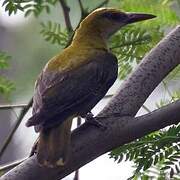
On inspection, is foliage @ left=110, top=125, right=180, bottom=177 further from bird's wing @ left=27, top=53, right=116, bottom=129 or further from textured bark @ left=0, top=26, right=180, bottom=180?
bird's wing @ left=27, top=53, right=116, bottom=129

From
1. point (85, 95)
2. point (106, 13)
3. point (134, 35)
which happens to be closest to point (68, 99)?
point (85, 95)

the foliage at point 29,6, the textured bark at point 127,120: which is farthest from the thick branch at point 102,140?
the foliage at point 29,6

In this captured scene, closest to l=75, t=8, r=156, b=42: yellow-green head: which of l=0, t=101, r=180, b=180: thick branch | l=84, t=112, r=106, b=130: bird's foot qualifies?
l=84, t=112, r=106, b=130: bird's foot

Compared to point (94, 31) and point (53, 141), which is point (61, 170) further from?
point (94, 31)

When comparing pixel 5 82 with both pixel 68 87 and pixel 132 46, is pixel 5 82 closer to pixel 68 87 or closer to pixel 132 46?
pixel 68 87

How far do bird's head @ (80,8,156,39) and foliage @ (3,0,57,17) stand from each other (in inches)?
10.6

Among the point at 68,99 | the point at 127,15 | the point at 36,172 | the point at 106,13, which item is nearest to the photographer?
the point at 36,172

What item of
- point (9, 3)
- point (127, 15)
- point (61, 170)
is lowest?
point (61, 170)

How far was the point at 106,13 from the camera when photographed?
2988mm

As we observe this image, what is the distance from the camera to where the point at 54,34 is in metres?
2.59

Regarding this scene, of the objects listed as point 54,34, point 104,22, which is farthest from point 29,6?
point 104,22

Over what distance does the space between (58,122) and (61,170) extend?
23cm

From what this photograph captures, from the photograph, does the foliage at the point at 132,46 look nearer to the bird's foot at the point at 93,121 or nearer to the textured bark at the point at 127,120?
the textured bark at the point at 127,120

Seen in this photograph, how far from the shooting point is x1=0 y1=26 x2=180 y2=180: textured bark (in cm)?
205
